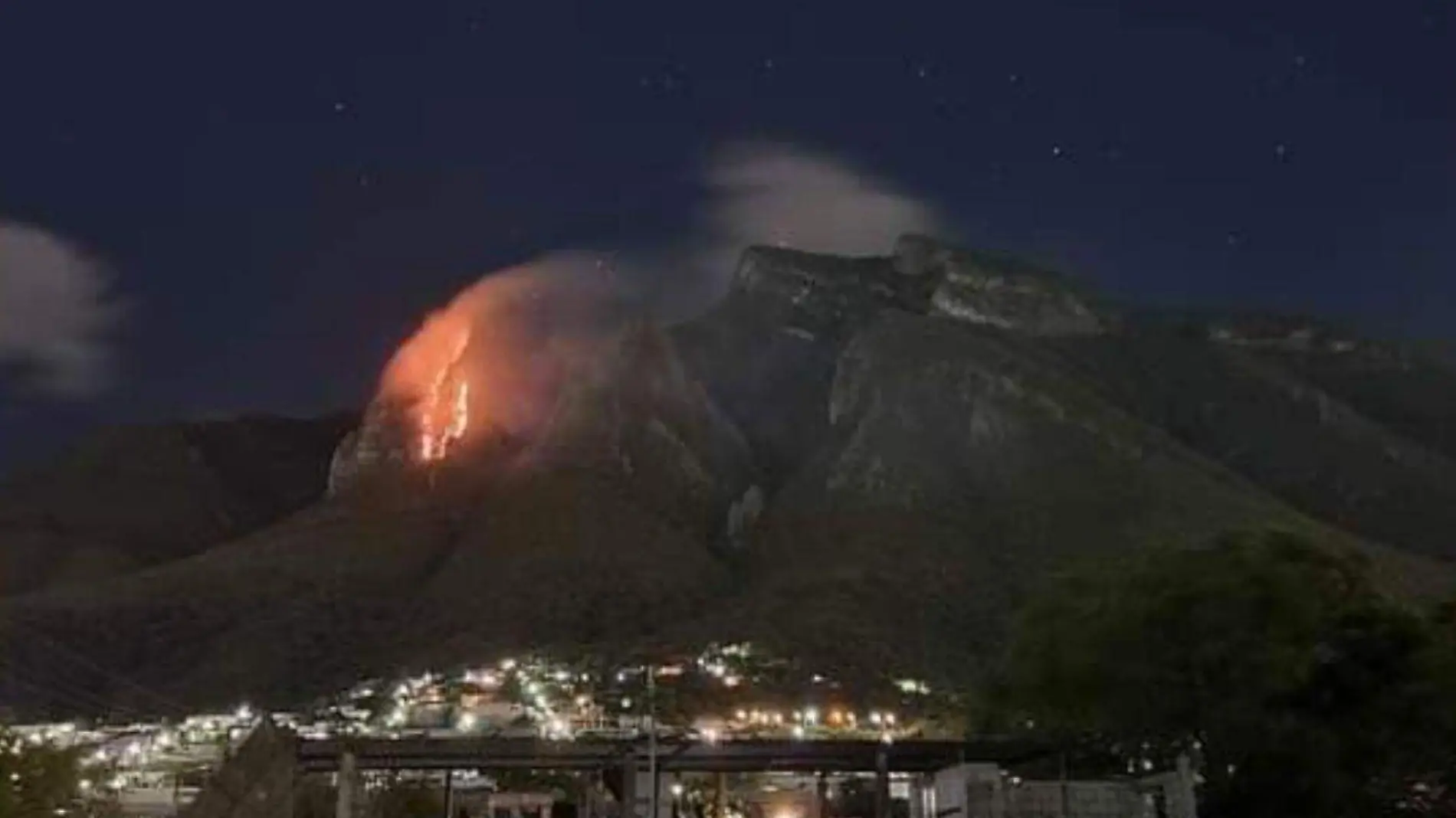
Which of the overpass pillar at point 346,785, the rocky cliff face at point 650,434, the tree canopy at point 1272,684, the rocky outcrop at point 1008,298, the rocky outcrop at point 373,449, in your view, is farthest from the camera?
the rocky outcrop at point 373,449

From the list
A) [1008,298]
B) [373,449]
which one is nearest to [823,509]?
[1008,298]

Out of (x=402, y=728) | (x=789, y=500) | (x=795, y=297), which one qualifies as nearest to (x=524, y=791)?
(x=402, y=728)

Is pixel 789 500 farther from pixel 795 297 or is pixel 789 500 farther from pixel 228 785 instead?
pixel 228 785

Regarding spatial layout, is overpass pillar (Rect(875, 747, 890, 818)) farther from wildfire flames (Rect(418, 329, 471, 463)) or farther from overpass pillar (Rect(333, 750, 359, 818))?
wildfire flames (Rect(418, 329, 471, 463))

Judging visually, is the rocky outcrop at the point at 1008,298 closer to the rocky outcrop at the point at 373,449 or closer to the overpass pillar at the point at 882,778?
the rocky outcrop at the point at 373,449

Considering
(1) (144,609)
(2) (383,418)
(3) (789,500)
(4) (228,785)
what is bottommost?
(4) (228,785)

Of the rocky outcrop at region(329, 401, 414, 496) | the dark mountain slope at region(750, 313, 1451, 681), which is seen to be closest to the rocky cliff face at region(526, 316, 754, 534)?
the dark mountain slope at region(750, 313, 1451, 681)

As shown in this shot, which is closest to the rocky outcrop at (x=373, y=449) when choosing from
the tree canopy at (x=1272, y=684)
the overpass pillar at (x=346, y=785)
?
the overpass pillar at (x=346, y=785)
